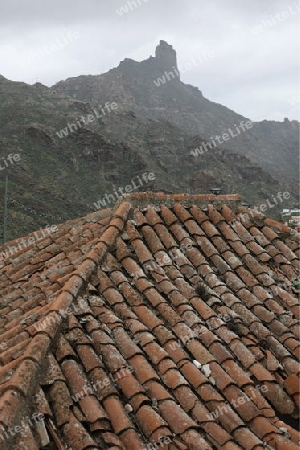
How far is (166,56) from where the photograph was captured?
16688 centimetres

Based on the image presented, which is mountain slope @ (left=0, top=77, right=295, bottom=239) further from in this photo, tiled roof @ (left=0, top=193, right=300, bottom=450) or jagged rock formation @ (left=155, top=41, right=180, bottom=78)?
jagged rock formation @ (left=155, top=41, right=180, bottom=78)

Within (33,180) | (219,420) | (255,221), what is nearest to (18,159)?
(33,180)

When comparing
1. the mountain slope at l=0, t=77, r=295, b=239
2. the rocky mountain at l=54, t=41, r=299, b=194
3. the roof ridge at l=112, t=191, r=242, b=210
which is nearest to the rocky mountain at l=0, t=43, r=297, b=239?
the mountain slope at l=0, t=77, r=295, b=239

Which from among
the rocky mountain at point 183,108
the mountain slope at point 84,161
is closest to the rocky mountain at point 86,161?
the mountain slope at point 84,161

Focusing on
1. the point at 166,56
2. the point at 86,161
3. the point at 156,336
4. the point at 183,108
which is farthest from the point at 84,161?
the point at 166,56

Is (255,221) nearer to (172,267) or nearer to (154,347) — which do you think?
(172,267)

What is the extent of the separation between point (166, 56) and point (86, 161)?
434 feet

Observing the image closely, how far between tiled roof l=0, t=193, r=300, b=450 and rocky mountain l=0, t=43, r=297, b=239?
23.1m

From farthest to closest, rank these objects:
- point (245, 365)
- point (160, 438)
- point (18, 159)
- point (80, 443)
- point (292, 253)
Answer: point (18, 159) < point (292, 253) < point (245, 365) < point (160, 438) < point (80, 443)

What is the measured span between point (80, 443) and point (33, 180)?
3850cm

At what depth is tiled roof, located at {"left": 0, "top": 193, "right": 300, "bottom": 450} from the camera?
9.96ft

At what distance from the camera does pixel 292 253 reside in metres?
6.06

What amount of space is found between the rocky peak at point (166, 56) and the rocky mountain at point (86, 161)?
10346 centimetres

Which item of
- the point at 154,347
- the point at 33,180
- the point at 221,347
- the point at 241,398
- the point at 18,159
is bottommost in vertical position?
the point at 241,398
